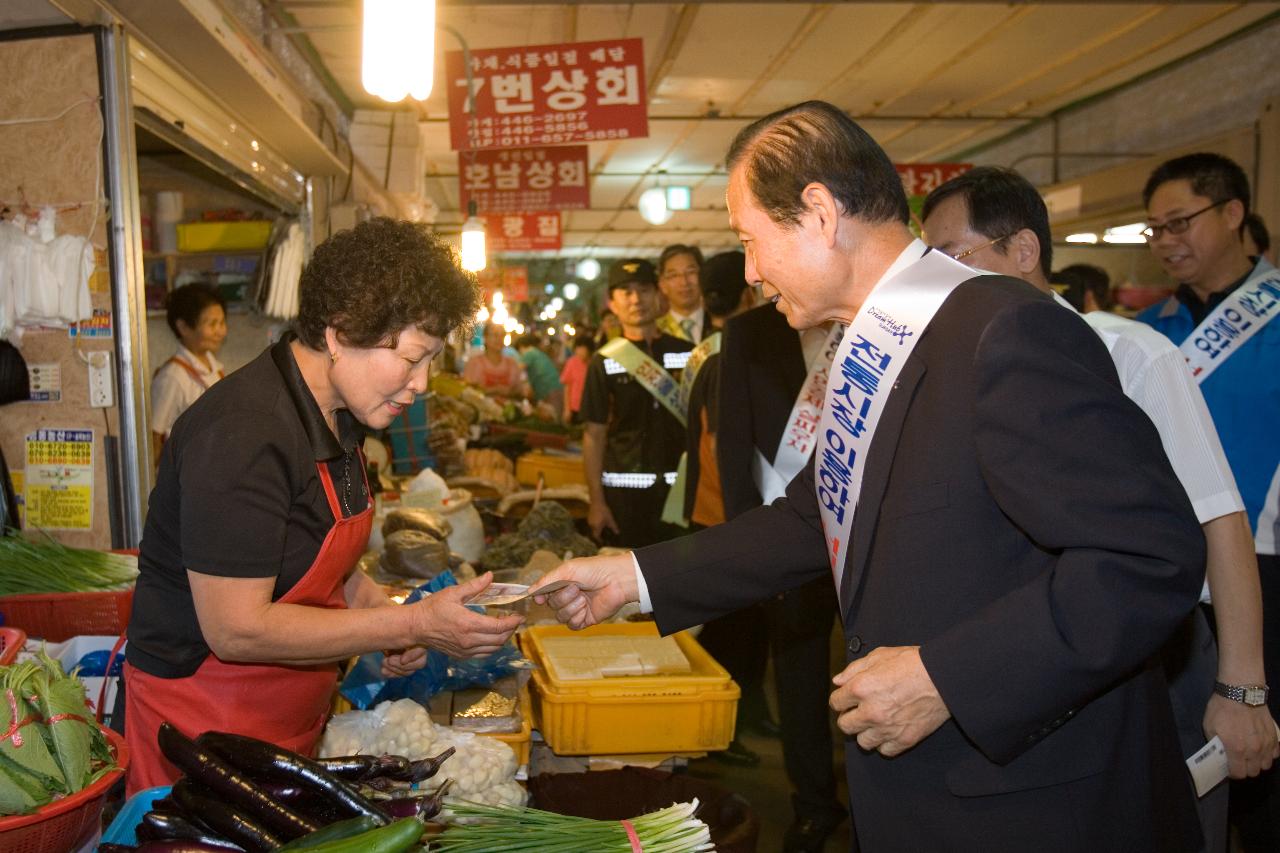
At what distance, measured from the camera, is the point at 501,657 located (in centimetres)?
297

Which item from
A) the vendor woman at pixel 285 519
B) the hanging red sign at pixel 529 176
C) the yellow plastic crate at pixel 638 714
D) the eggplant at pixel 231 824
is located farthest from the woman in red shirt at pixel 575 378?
the eggplant at pixel 231 824

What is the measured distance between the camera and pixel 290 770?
1.66 meters

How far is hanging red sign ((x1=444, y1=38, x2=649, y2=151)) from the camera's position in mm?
6742

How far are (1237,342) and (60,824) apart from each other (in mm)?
3679

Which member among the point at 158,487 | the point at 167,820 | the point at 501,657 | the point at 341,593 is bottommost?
the point at 501,657

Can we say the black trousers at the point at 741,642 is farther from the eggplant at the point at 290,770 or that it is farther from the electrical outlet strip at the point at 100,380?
the eggplant at the point at 290,770

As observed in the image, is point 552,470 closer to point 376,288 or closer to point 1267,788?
point 1267,788

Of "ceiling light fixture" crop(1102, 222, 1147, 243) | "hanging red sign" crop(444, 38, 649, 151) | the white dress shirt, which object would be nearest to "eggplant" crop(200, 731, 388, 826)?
the white dress shirt

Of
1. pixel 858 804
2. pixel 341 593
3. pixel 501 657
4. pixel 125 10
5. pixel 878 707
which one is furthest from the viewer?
pixel 125 10

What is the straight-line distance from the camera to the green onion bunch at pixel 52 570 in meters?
3.11

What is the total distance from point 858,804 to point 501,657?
4.75 ft

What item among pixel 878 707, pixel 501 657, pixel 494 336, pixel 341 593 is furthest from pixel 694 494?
pixel 494 336

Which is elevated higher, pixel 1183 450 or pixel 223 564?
pixel 1183 450

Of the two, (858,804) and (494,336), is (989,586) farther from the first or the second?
(494,336)
